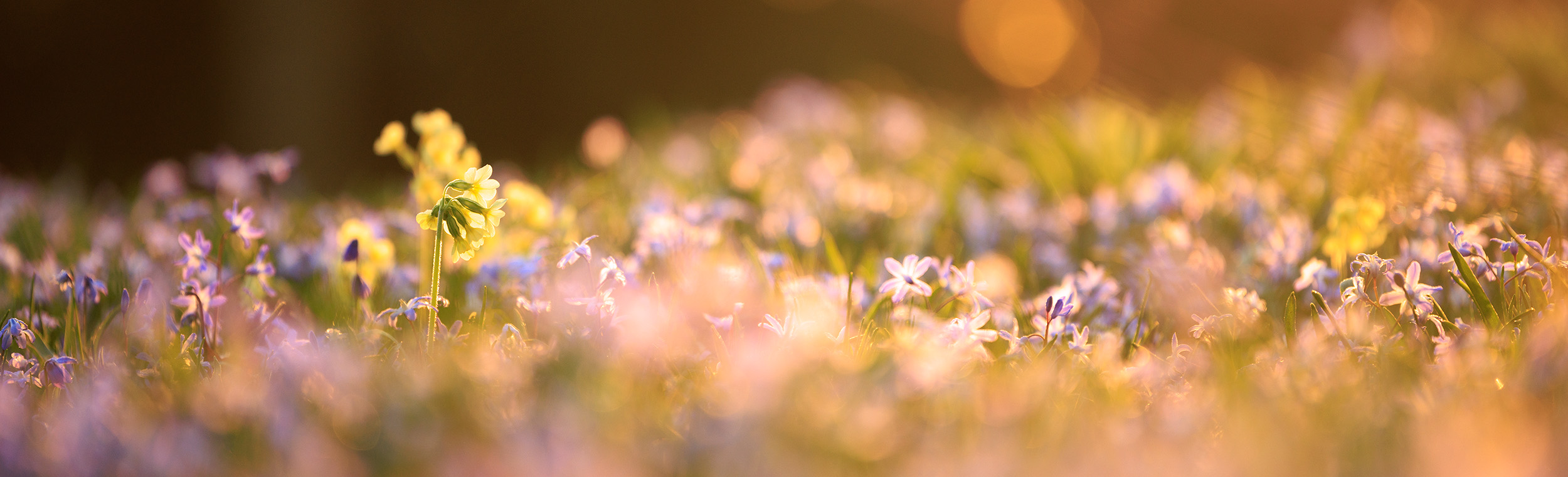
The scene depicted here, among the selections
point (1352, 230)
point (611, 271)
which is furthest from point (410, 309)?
point (1352, 230)

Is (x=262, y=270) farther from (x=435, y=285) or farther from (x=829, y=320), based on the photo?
(x=829, y=320)

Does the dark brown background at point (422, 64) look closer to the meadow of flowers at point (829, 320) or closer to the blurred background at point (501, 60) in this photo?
the blurred background at point (501, 60)

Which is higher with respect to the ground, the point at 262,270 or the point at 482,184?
the point at 482,184

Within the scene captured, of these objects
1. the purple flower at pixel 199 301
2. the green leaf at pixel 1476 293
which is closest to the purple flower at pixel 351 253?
the purple flower at pixel 199 301

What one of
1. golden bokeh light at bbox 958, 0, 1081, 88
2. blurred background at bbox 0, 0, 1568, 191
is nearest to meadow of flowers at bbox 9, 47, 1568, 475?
blurred background at bbox 0, 0, 1568, 191

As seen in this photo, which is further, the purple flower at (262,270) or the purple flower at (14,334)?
the purple flower at (262,270)
